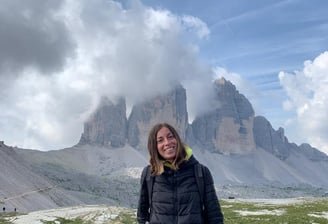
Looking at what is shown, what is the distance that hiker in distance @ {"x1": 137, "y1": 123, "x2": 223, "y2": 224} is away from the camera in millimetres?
7621

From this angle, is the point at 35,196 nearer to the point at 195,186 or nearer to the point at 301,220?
the point at 301,220

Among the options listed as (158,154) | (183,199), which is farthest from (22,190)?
(183,199)

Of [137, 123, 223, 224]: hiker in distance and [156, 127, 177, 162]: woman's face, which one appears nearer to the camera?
[137, 123, 223, 224]: hiker in distance

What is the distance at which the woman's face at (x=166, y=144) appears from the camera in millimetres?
7744

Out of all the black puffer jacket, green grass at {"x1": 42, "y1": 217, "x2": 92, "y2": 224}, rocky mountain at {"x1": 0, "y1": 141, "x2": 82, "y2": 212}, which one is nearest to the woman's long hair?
the black puffer jacket

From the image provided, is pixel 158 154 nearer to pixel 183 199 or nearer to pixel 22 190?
pixel 183 199

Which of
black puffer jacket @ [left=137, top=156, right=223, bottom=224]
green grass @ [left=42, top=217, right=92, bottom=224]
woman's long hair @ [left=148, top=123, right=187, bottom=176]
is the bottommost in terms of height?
green grass @ [left=42, top=217, right=92, bottom=224]

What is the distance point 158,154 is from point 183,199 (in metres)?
0.96

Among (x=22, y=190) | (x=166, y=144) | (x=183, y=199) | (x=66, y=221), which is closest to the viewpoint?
(x=183, y=199)

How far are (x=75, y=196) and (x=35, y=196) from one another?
39064 mm

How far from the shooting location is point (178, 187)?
7.68 metres

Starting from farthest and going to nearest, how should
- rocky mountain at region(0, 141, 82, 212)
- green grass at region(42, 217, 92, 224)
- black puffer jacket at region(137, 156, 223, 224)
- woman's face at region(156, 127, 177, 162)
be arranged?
rocky mountain at region(0, 141, 82, 212) → green grass at region(42, 217, 92, 224) → woman's face at region(156, 127, 177, 162) → black puffer jacket at region(137, 156, 223, 224)

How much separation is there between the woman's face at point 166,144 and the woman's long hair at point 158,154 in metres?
0.06

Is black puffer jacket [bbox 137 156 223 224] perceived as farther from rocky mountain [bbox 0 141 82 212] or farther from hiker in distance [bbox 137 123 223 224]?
rocky mountain [bbox 0 141 82 212]
